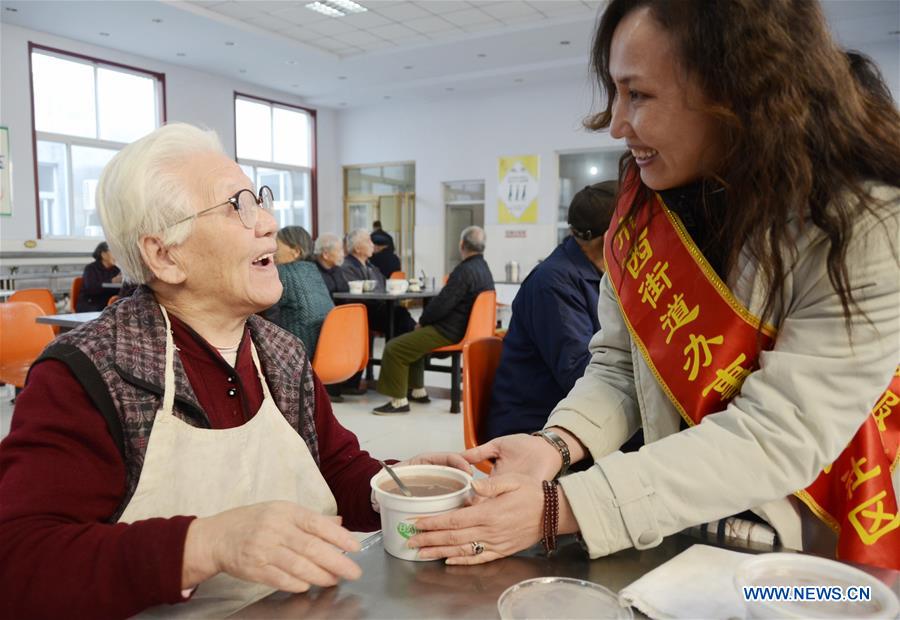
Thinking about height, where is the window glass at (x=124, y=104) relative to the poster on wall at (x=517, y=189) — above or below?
above

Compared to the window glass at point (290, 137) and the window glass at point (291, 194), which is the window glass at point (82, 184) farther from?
the window glass at point (290, 137)

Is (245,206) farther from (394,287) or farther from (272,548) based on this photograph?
(394,287)

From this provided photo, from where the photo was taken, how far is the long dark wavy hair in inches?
33.3

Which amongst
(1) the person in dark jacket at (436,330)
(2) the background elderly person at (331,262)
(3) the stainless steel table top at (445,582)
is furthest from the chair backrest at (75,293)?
(3) the stainless steel table top at (445,582)

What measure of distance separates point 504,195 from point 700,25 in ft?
33.1

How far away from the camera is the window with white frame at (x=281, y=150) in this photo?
1100 cm

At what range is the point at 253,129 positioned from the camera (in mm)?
11148

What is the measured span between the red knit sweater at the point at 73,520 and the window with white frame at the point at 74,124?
27.8 ft

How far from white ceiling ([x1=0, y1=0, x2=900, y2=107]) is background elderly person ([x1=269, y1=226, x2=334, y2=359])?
14.7ft

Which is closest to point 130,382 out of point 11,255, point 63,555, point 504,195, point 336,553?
point 63,555

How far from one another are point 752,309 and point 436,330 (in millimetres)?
3891

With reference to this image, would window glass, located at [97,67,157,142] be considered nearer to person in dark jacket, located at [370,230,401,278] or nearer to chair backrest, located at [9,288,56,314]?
person in dark jacket, located at [370,230,401,278]

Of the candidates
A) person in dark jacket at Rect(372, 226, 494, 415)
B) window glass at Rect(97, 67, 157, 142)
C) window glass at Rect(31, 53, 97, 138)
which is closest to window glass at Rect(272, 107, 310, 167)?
window glass at Rect(97, 67, 157, 142)

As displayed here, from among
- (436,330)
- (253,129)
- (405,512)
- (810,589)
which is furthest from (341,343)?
(253,129)
